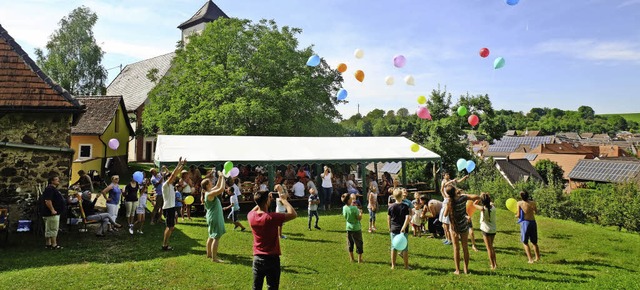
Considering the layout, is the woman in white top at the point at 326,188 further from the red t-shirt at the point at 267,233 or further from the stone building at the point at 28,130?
the red t-shirt at the point at 267,233

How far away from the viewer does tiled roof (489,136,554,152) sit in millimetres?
63906

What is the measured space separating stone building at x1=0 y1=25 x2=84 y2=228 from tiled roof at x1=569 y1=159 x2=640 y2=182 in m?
36.8

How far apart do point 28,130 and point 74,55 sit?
24.0 m

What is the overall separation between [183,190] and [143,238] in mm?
2534

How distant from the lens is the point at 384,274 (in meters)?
6.70

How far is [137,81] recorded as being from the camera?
3950 centimetres

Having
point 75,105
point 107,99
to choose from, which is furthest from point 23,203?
point 107,99

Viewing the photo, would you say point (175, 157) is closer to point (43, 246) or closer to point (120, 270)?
point (43, 246)

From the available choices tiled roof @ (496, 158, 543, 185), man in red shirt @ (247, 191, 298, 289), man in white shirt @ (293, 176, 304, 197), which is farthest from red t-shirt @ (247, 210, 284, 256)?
tiled roof @ (496, 158, 543, 185)

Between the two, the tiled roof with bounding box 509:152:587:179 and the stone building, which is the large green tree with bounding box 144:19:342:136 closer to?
the stone building

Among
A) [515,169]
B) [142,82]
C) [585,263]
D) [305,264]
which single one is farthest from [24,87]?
[515,169]

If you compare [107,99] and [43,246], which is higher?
[107,99]

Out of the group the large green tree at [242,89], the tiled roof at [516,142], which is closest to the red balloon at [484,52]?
the large green tree at [242,89]

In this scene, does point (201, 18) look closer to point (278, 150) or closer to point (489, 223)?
point (278, 150)
